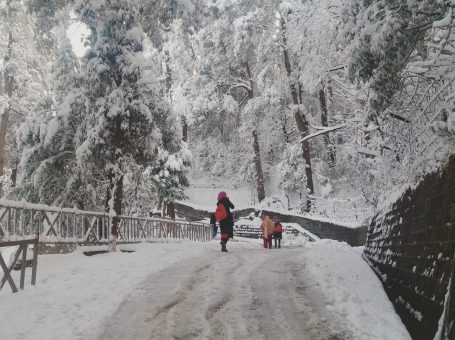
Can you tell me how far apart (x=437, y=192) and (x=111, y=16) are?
1194 centimetres

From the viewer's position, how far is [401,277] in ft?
21.1

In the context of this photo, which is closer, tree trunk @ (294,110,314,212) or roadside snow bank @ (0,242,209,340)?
roadside snow bank @ (0,242,209,340)

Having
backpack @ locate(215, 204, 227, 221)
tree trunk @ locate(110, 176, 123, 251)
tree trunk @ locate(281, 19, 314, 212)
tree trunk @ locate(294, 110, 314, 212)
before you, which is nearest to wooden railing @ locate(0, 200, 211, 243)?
tree trunk @ locate(110, 176, 123, 251)

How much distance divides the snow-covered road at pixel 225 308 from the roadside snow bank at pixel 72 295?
1.02ft

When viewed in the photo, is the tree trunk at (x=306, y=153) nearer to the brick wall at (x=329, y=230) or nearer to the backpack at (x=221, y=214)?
the brick wall at (x=329, y=230)

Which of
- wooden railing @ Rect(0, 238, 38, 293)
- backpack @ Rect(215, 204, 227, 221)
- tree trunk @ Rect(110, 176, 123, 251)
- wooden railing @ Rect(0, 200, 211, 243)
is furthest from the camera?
tree trunk @ Rect(110, 176, 123, 251)

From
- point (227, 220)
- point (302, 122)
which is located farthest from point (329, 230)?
point (227, 220)

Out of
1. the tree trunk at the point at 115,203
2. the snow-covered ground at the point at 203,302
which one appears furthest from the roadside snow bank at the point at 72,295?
the tree trunk at the point at 115,203

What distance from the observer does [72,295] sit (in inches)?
289

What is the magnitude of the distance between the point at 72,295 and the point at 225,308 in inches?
102

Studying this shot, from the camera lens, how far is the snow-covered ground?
5.61 m

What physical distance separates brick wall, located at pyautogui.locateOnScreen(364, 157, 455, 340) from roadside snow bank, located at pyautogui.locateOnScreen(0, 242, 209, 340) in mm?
3873

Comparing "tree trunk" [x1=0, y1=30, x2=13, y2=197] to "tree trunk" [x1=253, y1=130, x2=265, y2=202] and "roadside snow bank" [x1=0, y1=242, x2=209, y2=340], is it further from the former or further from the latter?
"roadside snow bank" [x1=0, y1=242, x2=209, y2=340]

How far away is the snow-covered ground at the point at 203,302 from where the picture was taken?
5.61m
